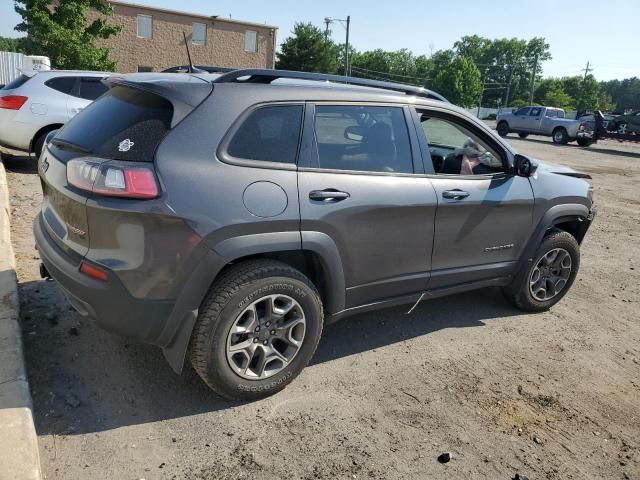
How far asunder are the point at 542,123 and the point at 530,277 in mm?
25800

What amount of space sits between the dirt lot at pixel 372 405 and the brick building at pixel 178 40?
133 feet

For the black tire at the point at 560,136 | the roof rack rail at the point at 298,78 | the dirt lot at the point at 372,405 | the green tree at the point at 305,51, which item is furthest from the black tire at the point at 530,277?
the green tree at the point at 305,51

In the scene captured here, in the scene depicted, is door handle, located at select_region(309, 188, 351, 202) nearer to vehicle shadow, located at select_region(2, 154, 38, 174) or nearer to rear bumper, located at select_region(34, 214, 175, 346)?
rear bumper, located at select_region(34, 214, 175, 346)

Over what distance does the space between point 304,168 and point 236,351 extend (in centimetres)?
111

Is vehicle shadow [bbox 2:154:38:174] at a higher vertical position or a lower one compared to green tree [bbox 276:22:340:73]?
lower

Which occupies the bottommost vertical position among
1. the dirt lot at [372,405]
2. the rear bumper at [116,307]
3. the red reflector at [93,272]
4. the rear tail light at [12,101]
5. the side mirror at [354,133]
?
the dirt lot at [372,405]

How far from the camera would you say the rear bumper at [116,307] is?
2756mm

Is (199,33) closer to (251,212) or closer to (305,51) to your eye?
(305,51)

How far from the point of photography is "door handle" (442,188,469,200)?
12.4 ft

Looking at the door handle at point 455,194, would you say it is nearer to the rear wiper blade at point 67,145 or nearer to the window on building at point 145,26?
the rear wiper blade at point 67,145

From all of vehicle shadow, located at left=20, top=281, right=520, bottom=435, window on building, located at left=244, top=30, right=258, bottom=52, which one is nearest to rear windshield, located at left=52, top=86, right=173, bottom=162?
vehicle shadow, located at left=20, top=281, right=520, bottom=435

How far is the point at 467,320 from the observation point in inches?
180

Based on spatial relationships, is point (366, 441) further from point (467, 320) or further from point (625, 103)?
point (625, 103)

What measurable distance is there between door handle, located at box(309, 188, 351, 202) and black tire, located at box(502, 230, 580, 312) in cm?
211
